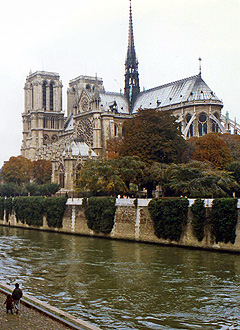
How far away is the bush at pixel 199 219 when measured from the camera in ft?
104

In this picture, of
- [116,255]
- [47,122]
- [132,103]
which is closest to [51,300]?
[116,255]

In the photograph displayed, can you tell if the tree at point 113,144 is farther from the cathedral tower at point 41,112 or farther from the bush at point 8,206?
the cathedral tower at point 41,112

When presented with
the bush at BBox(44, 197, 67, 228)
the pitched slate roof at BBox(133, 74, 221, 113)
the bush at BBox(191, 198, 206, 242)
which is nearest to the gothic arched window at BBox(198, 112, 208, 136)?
the pitched slate roof at BBox(133, 74, 221, 113)

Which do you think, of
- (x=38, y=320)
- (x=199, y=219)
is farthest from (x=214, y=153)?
(x=38, y=320)

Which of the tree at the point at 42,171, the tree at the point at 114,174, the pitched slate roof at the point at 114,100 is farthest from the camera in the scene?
the pitched slate roof at the point at 114,100

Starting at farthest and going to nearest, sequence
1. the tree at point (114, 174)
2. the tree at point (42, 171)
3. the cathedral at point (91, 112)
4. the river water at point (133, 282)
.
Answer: the tree at point (42, 171) < the cathedral at point (91, 112) < the tree at point (114, 174) < the river water at point (133, 282)

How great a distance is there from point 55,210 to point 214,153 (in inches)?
681

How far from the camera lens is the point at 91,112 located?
95000 mm

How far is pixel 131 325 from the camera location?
15852 millimetres

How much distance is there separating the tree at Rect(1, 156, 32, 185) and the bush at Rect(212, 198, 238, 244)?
63.9m

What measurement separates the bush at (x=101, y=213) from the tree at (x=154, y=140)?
7.49m

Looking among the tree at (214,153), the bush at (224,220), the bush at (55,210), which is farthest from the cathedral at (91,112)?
the bush at (224,220)

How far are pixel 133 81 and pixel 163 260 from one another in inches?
3059

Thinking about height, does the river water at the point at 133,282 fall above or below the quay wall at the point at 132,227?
below
